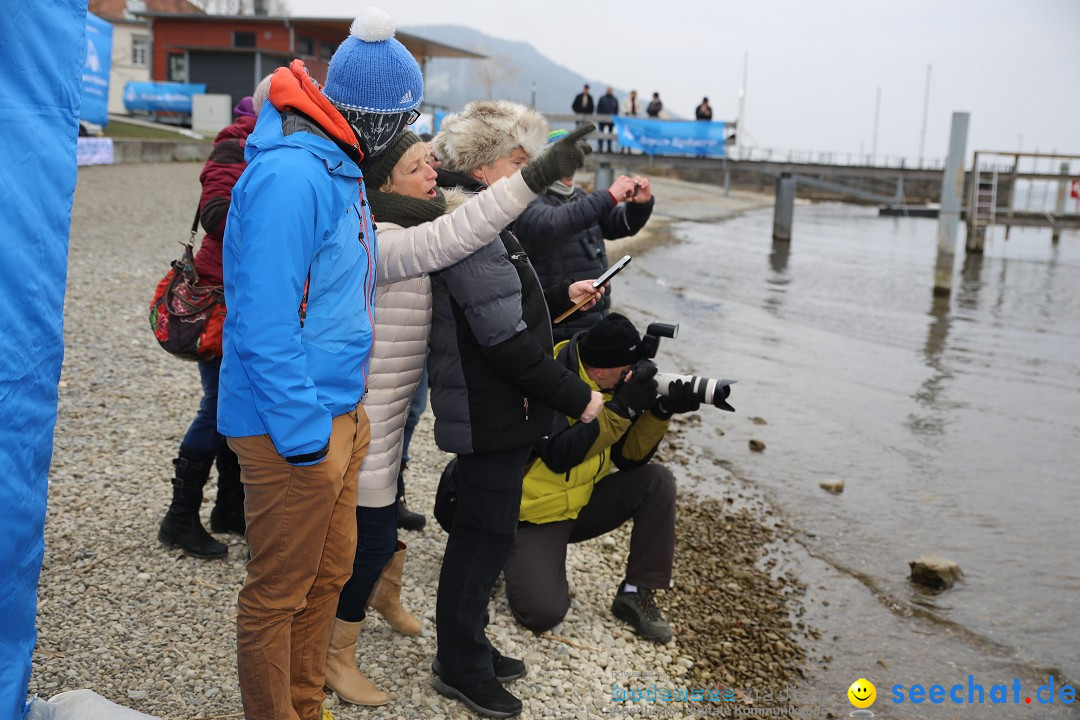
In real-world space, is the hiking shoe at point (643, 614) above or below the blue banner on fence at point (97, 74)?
below

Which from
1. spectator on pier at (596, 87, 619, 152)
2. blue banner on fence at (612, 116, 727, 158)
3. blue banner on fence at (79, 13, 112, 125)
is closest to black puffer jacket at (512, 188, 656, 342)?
blue banner on fence at (79, 13, 112, 125)

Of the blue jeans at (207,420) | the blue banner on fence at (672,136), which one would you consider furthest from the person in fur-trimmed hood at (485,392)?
the blue banner on fence at (672,136)

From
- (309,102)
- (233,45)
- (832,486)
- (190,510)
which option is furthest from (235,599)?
(233,45)

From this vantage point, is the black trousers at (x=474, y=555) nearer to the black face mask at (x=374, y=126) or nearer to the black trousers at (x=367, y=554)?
the black trousers at (x=367, y=554)

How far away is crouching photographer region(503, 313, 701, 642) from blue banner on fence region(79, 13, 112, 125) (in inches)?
645

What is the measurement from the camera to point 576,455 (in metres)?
3.88

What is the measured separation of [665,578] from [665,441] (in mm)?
3712

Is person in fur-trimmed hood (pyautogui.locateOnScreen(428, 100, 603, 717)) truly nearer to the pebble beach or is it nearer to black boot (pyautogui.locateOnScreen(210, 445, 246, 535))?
the pebble beach

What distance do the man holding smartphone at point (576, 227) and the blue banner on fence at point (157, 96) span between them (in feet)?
114

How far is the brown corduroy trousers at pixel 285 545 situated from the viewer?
8.15 feet

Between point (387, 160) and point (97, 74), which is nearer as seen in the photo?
point (387, 160)

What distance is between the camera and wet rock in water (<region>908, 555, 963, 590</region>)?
216 inches

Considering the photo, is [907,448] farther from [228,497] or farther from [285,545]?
[285,545]

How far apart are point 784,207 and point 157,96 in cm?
2364
